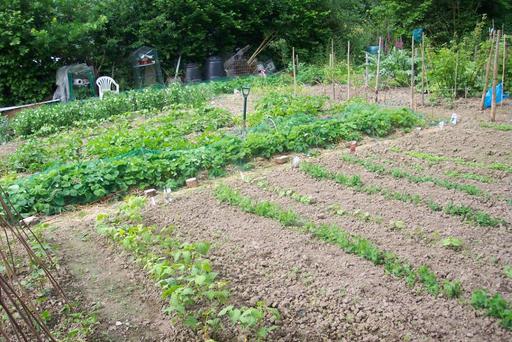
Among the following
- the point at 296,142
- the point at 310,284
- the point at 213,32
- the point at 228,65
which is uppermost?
the point at 213,32

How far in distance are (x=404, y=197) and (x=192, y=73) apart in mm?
11902

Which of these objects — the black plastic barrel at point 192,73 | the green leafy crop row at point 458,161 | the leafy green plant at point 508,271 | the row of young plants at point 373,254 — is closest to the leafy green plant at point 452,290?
the row of young plants at point 373,254

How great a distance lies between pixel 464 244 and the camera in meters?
3.68

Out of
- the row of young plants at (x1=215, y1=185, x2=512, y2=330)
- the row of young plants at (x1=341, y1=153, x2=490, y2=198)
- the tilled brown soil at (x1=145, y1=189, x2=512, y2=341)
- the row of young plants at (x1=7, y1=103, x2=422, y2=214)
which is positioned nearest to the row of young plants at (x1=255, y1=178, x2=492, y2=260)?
the row of young plants at (x1=215, y1=185, x2=512, y2=330)

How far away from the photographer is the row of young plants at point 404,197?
403 cm

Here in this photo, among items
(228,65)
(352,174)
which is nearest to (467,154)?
(352,174)

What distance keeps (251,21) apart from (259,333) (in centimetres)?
1475

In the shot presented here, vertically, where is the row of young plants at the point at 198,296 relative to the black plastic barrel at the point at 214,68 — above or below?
below

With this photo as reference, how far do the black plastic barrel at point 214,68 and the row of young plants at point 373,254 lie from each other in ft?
36.5

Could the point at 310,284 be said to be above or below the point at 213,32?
below

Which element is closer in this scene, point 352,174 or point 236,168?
point 352,174

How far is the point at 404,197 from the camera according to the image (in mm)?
4617

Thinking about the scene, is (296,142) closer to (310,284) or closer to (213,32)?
(310,284)

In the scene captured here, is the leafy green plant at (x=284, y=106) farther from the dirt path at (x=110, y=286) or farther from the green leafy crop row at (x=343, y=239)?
the dirt path at (x=110, y=286)
